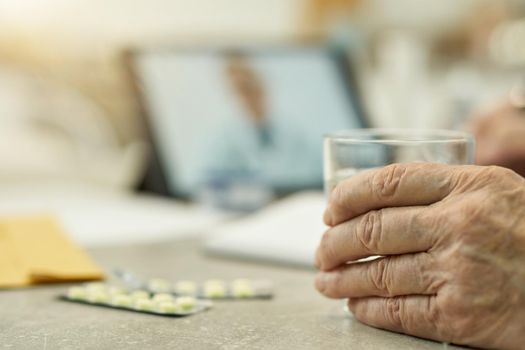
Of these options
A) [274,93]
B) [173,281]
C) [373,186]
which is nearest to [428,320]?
[373,186]

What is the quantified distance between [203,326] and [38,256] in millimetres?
309

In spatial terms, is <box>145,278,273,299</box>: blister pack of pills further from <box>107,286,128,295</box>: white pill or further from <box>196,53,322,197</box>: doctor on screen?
<box>196,53,322,197</box>: doctor on screen

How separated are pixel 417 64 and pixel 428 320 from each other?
2.42 m

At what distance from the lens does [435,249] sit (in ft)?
1.81

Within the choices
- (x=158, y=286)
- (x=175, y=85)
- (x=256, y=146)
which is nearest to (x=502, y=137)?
(x=256, y=146)

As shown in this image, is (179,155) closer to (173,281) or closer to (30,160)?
(30,160)

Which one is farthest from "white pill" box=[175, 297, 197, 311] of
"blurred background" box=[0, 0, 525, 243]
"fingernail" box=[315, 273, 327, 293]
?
"blurred background" box=[0, 0, 525, 243]

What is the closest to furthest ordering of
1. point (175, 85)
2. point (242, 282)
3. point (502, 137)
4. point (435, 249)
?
1. point (435, 249)
2. point (242, 282)
3. point (502, 137)
4. point (175, 85)

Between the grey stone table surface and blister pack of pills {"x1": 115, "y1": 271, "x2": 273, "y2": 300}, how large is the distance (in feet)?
0.05

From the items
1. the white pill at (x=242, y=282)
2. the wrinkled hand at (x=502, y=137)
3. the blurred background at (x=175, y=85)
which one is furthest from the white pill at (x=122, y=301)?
the wrinkled hand at (x=502, y=137)

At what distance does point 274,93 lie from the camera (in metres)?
1.61

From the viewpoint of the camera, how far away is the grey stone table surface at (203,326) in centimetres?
57

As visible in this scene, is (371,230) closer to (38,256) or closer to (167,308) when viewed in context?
(167,308)

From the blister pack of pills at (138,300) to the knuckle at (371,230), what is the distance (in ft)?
0.54
